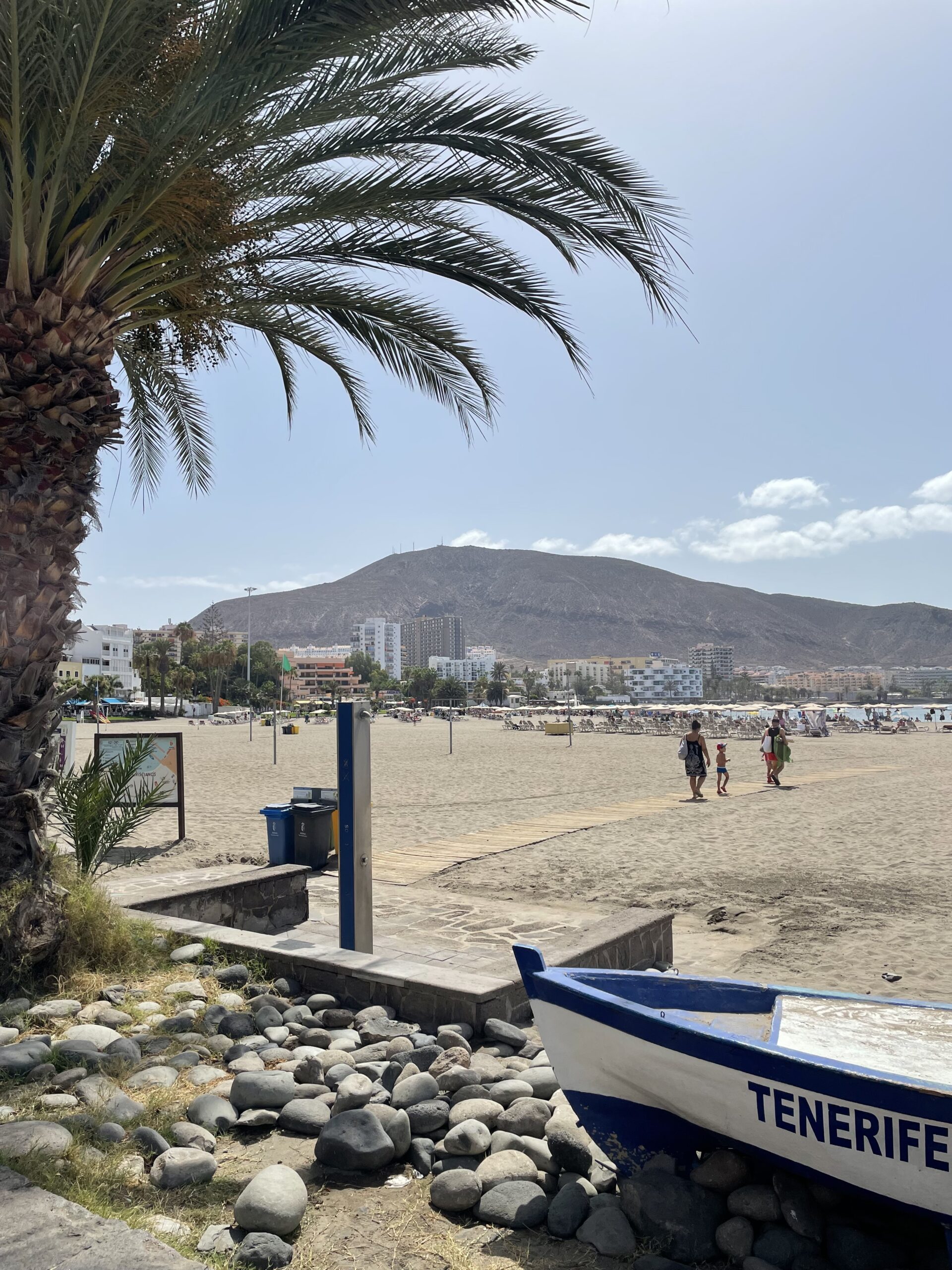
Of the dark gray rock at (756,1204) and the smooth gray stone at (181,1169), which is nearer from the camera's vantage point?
the dark gray rock at (756,1204)

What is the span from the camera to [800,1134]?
2.52m

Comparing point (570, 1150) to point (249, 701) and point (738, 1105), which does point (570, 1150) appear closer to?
point (738, 1105)

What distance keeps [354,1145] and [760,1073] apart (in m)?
1.38

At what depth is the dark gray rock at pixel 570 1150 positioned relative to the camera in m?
3.04

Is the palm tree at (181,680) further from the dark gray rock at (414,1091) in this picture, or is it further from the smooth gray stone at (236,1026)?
the dark gray rock at (414,1091)

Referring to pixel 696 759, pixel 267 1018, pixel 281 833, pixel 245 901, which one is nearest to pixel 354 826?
pixel 267 1018

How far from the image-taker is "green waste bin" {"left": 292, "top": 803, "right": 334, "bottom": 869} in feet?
28.7

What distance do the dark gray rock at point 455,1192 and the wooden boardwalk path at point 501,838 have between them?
234 inches

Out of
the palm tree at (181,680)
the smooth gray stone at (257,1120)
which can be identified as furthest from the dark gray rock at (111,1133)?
the palm tree at (181,680)

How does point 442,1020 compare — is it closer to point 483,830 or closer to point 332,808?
point 332,808

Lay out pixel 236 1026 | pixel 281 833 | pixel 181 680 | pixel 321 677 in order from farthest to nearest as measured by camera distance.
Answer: pixel 321 677 < pixel 181 680 < pixel 281 833 < pixel 236 1026

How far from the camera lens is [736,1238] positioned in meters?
2.62

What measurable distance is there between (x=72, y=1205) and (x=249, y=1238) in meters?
0.49

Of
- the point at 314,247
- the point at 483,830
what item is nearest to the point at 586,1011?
the point at 314,247
